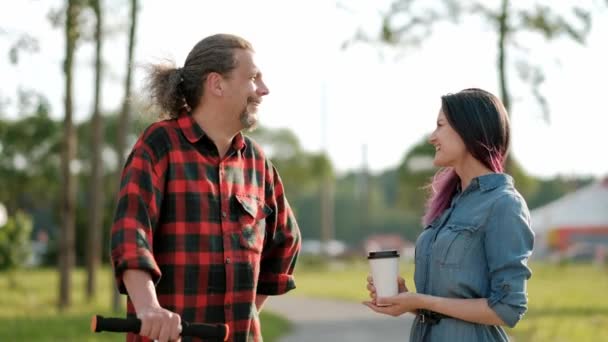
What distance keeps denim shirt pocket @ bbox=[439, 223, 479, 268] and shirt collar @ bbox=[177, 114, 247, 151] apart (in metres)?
0.74

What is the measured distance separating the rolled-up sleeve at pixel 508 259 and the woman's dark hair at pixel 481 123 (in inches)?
7.9

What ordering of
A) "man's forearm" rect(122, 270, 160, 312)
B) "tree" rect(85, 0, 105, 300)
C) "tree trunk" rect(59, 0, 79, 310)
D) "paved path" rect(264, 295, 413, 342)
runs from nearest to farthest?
"man's forearm" rect(122, 270, 160, 312) < "paved path" rect(264, 295, 413, 342) < "tree trunk" rect(59, 0, 79, 310) < "tree" rect(85, 0, 105, 300)

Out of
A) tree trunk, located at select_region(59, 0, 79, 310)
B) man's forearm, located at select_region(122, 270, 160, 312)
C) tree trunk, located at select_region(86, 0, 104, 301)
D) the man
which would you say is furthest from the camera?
tree trunk, located at select_region(86, 0, 104, 301)

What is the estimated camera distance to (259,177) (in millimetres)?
3732

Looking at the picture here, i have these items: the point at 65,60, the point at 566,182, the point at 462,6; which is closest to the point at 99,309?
the point at 65,60

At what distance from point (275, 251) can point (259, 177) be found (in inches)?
10.9

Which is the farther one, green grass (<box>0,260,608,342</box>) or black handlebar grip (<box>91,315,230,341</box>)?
green grass (<box>0,260,608,342</box>)

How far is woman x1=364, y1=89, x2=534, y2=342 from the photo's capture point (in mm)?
3385

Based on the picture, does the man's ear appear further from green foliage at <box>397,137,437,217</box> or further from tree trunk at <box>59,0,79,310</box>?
green foliage at <box>397,137,437,217</box>

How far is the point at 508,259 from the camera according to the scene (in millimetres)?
3355

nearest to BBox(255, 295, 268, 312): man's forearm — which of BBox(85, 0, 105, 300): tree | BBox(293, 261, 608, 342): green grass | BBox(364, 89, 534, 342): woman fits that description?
BBox(364, 89, 534, 342): woman

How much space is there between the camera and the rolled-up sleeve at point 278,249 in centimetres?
380

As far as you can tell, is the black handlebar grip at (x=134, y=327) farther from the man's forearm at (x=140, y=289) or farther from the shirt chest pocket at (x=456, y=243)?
the shirt chest pocket at (x=456, y=243)

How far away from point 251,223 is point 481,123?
0.80 m
